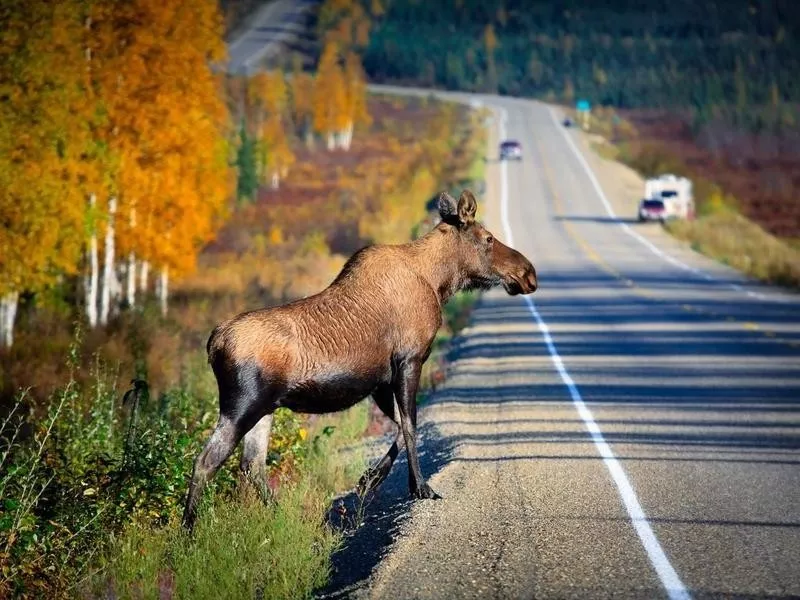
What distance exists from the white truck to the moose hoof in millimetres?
57857

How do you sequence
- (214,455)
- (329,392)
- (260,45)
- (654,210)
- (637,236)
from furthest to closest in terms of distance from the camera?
(260,45)
(654,210)
(637,236)
(329,392)
(214,455)

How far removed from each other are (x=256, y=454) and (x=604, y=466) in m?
3.45

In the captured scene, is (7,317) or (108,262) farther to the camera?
(108,262)

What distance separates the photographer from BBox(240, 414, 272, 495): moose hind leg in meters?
9.85

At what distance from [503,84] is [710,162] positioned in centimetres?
7128

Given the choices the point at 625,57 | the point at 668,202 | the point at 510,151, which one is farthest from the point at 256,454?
the point at 625,57

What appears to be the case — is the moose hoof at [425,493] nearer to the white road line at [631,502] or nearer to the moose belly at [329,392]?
the moose belly at [329,392]

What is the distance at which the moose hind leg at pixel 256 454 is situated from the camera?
9.85 m

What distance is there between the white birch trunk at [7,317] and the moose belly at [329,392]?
1903cm

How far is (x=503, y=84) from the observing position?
6447 inches

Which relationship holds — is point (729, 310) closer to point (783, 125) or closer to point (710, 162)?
point (710, 162)

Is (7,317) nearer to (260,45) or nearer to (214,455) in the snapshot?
(214,455)

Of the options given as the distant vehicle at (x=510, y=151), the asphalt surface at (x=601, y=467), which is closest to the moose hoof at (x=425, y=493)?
the asphalt surface at (x=601, y=467)

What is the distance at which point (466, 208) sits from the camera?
412 inches
